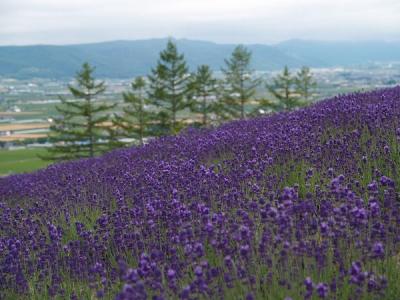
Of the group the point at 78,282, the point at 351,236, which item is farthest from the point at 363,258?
the point at 78,282

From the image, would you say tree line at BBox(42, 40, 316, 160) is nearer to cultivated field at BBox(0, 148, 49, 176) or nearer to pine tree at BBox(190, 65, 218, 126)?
pine tree at BBox(190, 65, 218, 126)

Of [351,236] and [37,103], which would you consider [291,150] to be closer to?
[351,236]

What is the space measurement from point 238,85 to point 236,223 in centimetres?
4802

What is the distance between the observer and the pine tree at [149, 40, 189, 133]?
4356cm

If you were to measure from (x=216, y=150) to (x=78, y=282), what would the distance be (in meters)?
3.97

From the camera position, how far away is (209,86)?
49.1 meters

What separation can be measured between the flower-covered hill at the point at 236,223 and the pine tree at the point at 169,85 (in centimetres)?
3385

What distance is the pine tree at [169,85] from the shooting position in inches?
1715

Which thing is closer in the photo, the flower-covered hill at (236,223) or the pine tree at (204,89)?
the flower-covered hill at (236,223)

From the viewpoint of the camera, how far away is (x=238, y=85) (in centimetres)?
5209

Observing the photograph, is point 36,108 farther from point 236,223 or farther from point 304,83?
point 236,223

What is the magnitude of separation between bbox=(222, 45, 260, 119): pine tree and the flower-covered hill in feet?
132

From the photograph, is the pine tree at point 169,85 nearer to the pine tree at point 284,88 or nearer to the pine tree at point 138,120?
the pine tree at point 138,120

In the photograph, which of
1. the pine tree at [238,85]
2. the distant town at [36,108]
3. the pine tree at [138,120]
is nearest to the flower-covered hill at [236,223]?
the pine tree at [138,120]
